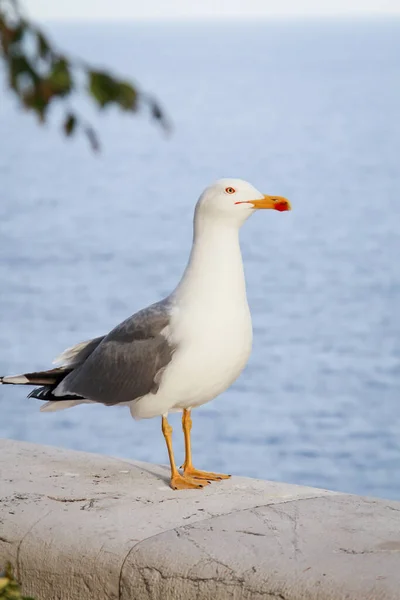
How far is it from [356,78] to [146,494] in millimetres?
48184

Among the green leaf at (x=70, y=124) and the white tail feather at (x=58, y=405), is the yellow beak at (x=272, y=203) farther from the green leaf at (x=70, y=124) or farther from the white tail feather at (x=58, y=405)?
the green leaf at (x=70, y=124)

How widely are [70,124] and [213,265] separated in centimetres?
163

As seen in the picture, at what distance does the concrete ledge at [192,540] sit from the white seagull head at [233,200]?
0.72 m

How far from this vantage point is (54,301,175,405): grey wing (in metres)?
3.20

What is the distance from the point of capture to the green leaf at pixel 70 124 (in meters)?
1.57

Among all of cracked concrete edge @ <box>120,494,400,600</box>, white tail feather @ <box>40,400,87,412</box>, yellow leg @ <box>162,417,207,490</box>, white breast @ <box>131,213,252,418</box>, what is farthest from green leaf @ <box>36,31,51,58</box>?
white tail feather @ <box>40,400,87,412</box>

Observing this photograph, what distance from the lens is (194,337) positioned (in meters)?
3.16

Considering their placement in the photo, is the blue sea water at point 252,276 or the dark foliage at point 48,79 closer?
the dark foliage at point 48,79

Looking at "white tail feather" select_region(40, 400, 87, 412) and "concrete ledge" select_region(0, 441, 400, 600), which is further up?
"white tail feather" select_region(40, 400, 87, 412)

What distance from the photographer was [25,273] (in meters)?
12.1

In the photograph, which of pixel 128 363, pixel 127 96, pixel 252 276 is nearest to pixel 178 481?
pixel 128 363

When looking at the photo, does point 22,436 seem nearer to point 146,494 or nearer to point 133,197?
point 146,494

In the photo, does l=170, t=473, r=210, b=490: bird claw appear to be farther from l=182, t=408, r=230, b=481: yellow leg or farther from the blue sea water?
the blue sea water

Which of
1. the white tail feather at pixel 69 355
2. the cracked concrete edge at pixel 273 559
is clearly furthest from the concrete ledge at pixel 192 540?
the white tail feather at pixel 69 355
